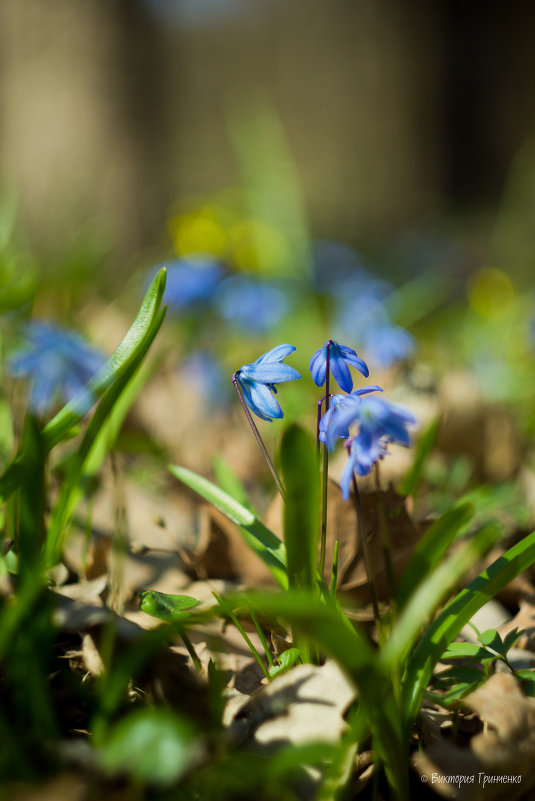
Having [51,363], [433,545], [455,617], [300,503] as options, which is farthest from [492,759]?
[51,363]

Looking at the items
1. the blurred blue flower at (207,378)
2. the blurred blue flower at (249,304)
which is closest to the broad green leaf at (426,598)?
the blurred blue flower at (207,378)

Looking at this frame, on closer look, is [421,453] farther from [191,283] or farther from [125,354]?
[191,283]

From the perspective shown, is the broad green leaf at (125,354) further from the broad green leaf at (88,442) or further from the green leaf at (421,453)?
the green leaf at (421,453)

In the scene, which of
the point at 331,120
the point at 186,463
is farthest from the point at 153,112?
the point at 186,463

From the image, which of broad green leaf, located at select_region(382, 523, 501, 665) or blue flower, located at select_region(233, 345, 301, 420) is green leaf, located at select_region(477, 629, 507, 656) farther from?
blue flower, located at select_region(233, 345, 301, 420)

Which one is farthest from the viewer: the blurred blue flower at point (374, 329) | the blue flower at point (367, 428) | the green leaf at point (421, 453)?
the blurred blue flower at point (374, 329)

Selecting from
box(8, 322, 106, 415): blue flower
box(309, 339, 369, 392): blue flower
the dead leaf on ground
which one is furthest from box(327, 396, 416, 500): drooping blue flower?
box(8, 322, 106, 415): blue flower

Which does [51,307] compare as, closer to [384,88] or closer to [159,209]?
[159,209]
